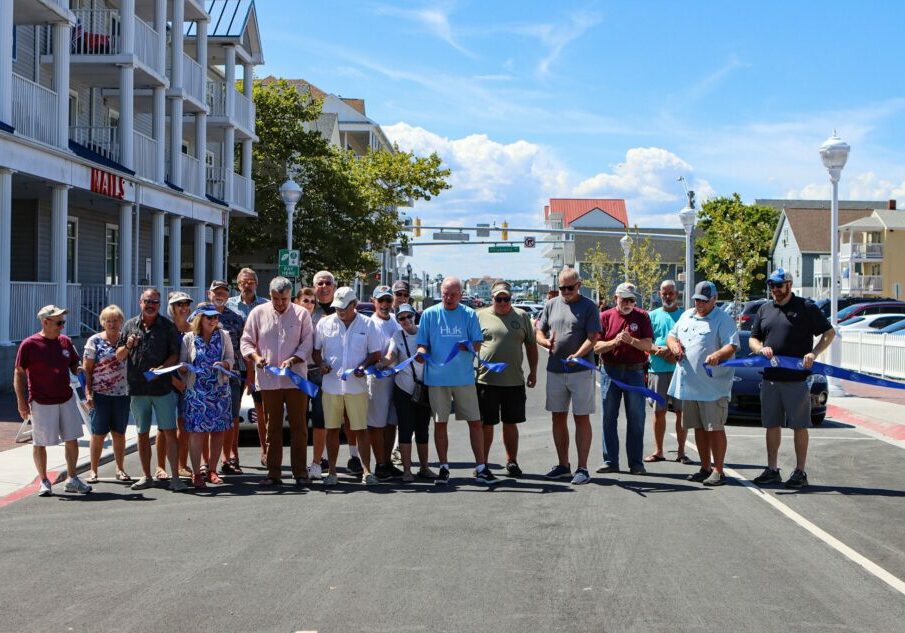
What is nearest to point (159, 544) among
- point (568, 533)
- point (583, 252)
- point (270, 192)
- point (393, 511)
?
point (393, 511)

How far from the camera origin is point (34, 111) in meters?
20.0

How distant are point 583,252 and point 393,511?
343ft

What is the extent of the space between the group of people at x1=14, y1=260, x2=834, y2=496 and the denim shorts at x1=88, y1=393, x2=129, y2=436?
19 millimetres

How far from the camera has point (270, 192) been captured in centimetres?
4066

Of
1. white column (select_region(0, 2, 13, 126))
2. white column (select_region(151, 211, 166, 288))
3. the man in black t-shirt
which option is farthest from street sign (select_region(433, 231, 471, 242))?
the man in black t-shirt

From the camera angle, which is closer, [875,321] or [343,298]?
[343,298]

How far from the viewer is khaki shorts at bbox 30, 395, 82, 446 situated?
968 centimetres

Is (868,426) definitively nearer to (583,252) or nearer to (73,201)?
(73,201)

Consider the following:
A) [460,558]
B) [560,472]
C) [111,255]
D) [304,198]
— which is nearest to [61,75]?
[111,255]

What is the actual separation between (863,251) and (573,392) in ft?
240

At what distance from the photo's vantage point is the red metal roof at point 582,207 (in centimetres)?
13031

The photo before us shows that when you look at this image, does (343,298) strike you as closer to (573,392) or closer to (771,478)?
(573,392)

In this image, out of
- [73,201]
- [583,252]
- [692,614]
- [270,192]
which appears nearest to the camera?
[692,614]

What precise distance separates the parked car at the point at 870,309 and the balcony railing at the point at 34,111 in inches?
1126
